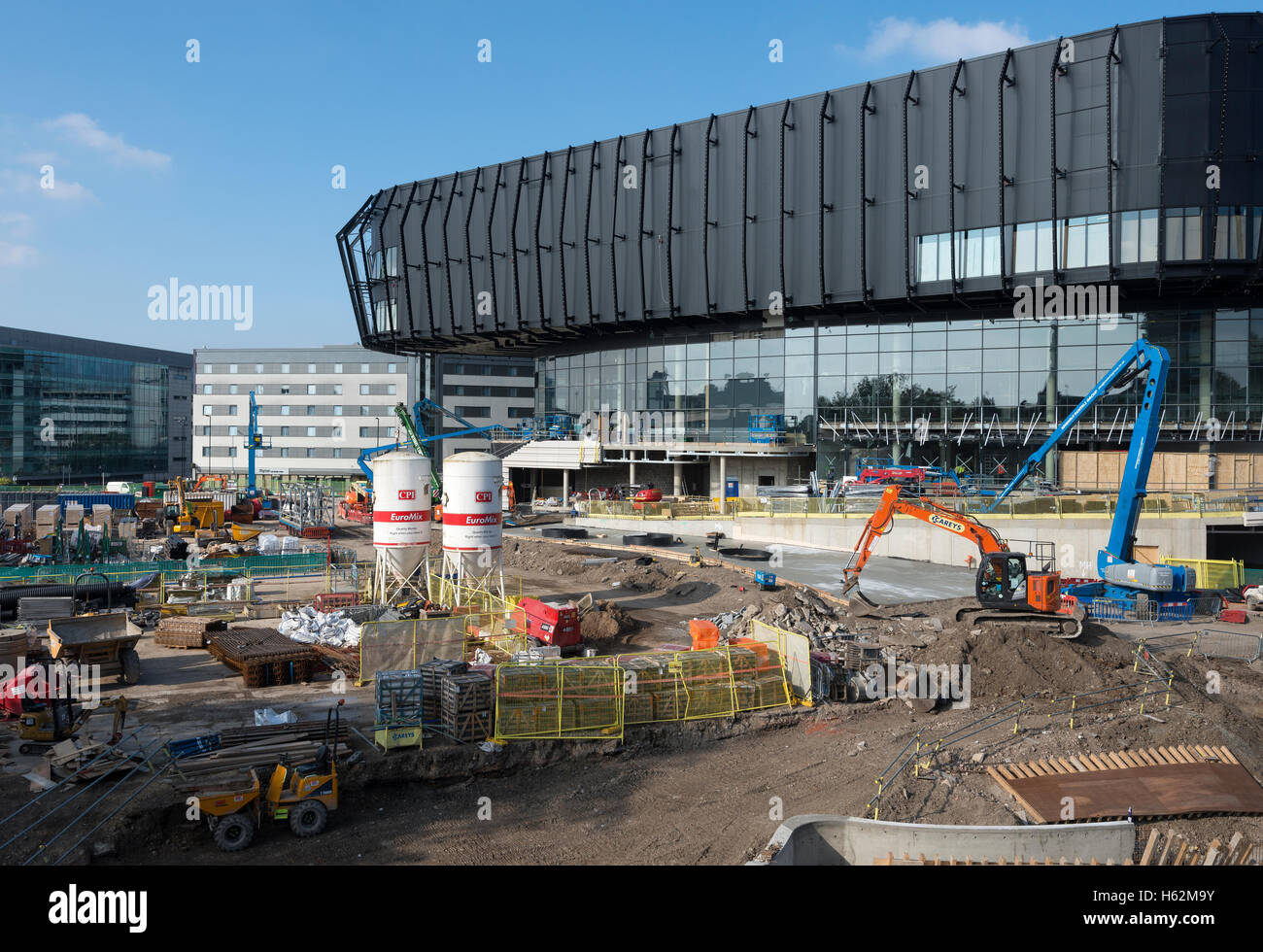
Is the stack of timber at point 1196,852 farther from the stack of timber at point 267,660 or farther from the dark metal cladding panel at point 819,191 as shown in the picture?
the dark metal cladding panel at point 819,191

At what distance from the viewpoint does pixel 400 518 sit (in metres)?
29.6

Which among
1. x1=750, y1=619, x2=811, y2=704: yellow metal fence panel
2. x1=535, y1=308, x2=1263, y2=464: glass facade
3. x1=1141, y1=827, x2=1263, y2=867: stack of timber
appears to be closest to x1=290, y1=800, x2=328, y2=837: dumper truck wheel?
x1=750, y1=619, x2=811, y2=704: yellow metal fence panel

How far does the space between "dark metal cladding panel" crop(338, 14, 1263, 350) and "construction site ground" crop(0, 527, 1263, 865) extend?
30925 millimetres

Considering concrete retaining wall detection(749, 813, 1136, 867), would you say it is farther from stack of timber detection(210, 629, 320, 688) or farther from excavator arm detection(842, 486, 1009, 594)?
excavator arm detection(842, 486, 1009, 594)

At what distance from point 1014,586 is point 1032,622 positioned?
1.12 metres

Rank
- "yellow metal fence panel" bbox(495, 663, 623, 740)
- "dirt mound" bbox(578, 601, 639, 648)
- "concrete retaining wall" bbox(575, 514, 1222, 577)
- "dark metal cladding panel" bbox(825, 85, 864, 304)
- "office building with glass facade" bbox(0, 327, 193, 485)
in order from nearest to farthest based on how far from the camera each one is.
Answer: "yellow metal fence panel" bbox(495, 663, 623, 740), "dirt mound" bbox(578, 601, 639, 648), "concrete retaining wall" bbox(575, 514, 1222, 577), "dark metal cladding panel" bbox(825, 85, 864, 304), "office building with glass facade" bbox(0, 327, 193, 485)

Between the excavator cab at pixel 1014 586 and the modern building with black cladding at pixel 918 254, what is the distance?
28.9 meters

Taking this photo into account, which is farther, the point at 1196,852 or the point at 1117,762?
the point at 1117,762

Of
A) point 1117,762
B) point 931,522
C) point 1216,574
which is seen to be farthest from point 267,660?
point 1216,574

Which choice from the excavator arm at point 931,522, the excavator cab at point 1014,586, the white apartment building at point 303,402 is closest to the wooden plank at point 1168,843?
the excavator cab at point 1014,586

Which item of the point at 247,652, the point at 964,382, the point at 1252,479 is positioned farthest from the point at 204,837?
the point at 1252,479

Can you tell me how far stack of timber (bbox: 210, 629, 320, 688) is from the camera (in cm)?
2152

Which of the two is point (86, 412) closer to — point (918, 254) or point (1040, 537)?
point (918, 254)

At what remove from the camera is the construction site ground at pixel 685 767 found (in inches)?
526
